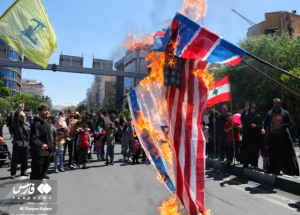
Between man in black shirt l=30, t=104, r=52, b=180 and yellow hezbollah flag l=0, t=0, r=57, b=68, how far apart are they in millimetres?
1135

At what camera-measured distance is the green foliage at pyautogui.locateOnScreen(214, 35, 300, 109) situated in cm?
2178

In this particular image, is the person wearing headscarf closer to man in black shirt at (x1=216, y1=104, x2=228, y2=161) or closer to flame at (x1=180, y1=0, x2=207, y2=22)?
man in black shirt at (x1=216, y1=104, x2=228, y2=161)

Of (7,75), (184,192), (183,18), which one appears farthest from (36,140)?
(7,75)

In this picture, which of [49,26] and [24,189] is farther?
[24,189]

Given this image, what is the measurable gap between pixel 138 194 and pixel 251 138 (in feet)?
12.6

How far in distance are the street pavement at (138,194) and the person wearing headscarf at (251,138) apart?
70 cm

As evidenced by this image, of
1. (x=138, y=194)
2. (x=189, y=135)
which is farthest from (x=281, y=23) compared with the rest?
(x=189, y=135)

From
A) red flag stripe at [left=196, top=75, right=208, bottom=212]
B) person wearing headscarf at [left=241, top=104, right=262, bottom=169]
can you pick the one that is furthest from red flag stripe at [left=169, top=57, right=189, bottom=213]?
person wearing headscarf at [left=241, top=104, right=262, bottom=169]

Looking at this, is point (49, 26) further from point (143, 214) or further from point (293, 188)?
point (293, 188)

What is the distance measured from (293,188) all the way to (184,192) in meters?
3.84

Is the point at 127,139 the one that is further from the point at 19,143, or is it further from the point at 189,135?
the point at 189,135

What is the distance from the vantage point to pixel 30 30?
4770 mm

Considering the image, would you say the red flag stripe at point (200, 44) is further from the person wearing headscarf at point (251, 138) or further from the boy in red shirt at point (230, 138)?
the boy in red shirt at point (230, 138)

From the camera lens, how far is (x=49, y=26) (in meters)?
4.88
